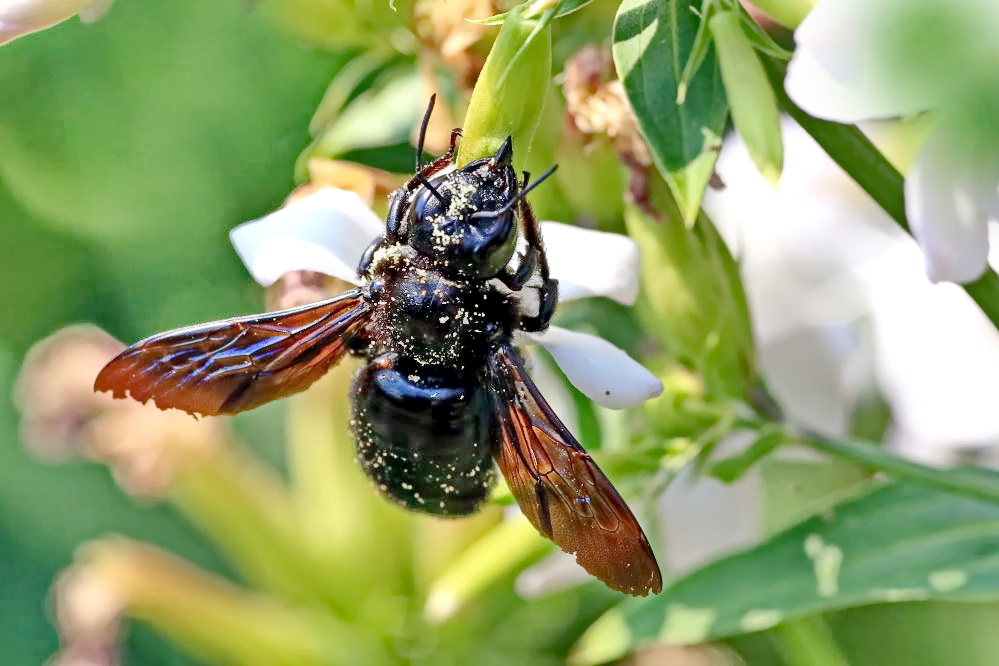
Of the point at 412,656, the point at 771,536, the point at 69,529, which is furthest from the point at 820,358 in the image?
the point at 69,529

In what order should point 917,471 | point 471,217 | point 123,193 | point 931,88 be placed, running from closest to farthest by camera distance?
point 931,88 → point 471,217 → point 917,471 → point 123,193

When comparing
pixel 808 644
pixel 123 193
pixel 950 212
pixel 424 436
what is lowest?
pixel 808 644

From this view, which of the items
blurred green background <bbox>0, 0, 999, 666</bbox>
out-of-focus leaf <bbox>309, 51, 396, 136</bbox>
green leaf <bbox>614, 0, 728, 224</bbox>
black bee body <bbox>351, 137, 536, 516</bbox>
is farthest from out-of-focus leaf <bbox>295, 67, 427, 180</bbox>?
blurred green background <bbox>0, 0, 999, 666</bbox>

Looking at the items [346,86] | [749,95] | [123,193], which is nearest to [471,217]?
[749,95]

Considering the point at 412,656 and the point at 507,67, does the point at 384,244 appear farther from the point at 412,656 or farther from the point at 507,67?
the point at 412,656

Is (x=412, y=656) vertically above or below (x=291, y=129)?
below

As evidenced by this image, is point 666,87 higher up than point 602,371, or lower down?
higher up

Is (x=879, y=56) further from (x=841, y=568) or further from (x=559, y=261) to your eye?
(x=841, y=568)

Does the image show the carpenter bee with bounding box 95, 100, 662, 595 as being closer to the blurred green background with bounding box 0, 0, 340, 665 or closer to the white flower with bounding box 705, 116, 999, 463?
the white flower with bounding box 705, 116, 999, 463
